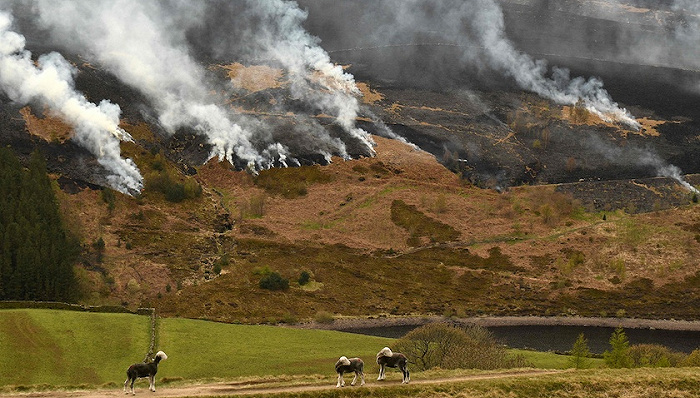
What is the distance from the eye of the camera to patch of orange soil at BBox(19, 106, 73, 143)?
180 meters

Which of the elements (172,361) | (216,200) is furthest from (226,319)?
(216,200)

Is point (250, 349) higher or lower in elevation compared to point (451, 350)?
higher

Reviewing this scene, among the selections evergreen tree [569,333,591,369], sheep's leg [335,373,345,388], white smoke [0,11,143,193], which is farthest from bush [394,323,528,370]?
white smoke [0,11,143,193]

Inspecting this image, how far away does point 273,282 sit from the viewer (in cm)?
15025

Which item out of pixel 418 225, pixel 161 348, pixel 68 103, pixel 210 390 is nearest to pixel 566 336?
pixel 418 225

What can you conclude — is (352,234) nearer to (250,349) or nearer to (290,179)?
(290,179)

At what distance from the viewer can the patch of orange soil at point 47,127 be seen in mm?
180375

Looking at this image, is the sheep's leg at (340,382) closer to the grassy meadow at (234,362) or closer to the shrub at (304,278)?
the grassy meadow at (234,362)

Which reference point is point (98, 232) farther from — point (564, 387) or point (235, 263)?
point (564, 387)

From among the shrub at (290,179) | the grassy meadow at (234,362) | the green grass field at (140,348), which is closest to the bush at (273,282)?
the grassy meadow at (234,362)

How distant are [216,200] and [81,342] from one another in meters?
91.4

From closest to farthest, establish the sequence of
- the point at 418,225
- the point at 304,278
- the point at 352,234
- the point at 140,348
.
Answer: the point at 140,348 → the point at 304,278 → the point at 352,234 → the point at 418,225

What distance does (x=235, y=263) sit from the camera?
158250 millimetres

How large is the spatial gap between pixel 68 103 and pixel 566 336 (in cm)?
10860
